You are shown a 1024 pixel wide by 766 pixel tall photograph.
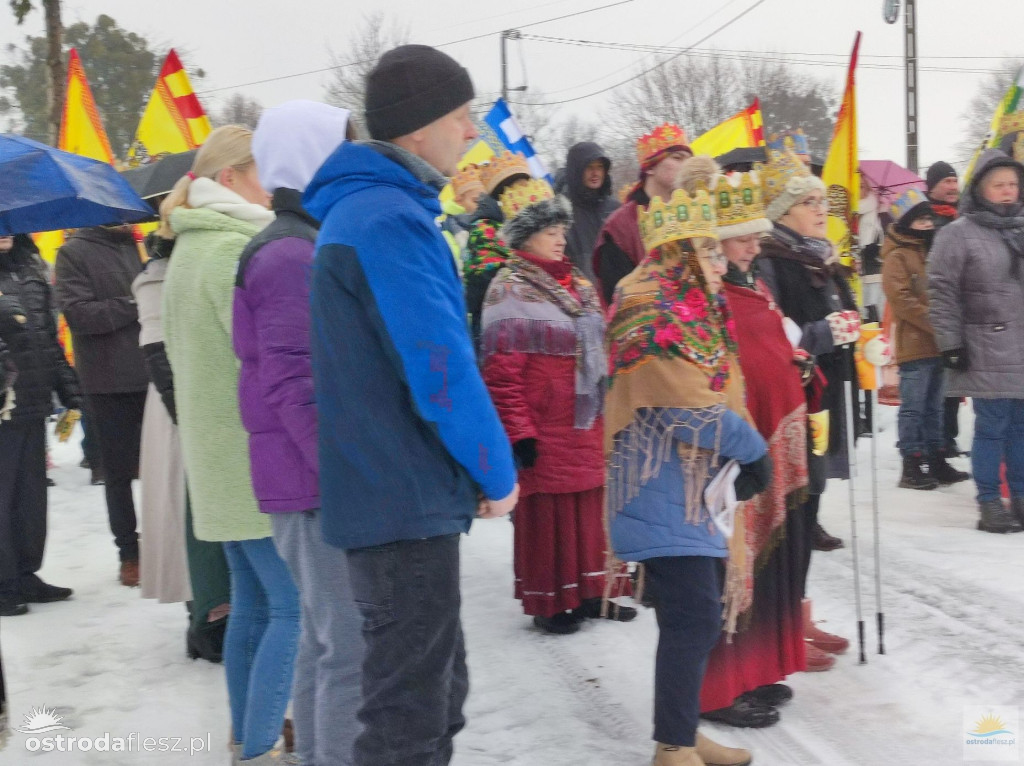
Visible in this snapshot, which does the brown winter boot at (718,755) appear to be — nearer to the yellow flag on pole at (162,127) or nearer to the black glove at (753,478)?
the black glove at (753,478)

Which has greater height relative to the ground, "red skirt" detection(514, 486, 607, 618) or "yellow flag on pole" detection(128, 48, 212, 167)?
"yellow flag on pole" detection(128, 48, 212, 167)

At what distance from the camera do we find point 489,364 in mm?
4461

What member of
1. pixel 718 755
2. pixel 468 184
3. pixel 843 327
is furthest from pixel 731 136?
pixel 718 755

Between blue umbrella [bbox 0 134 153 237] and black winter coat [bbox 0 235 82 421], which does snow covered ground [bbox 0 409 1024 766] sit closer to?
black winter coat [bbox 0 235 82 421]

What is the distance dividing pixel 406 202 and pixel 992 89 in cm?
4810

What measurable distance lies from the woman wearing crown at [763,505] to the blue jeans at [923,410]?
417 centimetres

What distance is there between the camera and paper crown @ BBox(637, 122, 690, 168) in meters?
5.46

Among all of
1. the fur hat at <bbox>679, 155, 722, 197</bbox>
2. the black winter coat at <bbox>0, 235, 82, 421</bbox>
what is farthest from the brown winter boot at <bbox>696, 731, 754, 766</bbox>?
the black winter coat at <bbox>0, 235, 82, 421</bbox>

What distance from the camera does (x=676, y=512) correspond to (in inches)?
124

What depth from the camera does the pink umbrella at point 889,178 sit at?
460 inches

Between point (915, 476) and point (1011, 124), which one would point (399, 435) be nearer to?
point (915, 476)

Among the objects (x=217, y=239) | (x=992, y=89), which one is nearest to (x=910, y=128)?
(x=217, y=239)

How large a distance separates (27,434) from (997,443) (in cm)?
560

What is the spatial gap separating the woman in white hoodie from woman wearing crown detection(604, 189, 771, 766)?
112 cm
